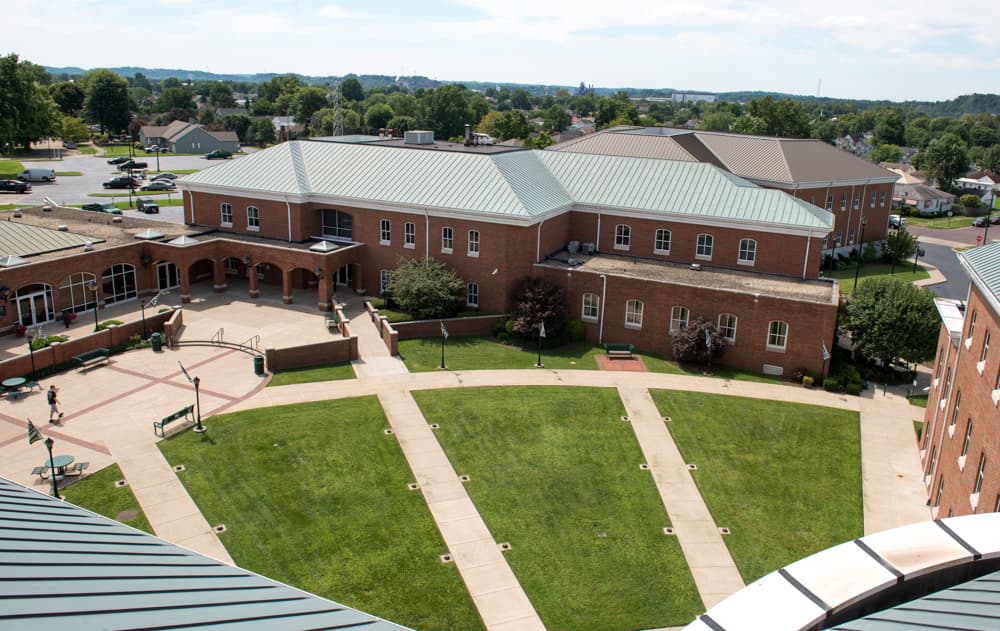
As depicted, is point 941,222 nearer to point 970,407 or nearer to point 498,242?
point 498,242

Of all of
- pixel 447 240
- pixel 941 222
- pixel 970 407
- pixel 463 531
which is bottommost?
pixel 463 531

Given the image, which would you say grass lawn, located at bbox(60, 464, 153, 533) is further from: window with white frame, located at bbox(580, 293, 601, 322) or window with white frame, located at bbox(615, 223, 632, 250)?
window with white frame, located at bbox(615, 223, 632, 250)

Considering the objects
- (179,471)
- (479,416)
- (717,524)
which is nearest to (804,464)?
(717,524)

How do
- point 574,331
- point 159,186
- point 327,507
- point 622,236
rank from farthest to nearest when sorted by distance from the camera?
1. point 159,186
2. point 622,236
3. point 574,331
4. point 327,507

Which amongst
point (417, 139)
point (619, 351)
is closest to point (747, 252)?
point (619, 351)

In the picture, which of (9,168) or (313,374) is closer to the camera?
(313,374)

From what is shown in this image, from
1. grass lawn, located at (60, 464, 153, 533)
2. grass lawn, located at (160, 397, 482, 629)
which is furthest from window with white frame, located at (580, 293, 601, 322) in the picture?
grass lawn, located at (60, 464, 153, 533)

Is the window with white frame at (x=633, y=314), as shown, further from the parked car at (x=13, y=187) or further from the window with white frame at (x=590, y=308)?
the parked car at (x=13, y=187)

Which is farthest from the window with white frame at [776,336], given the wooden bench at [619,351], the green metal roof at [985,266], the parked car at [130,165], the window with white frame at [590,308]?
the parked car at [130,165]
